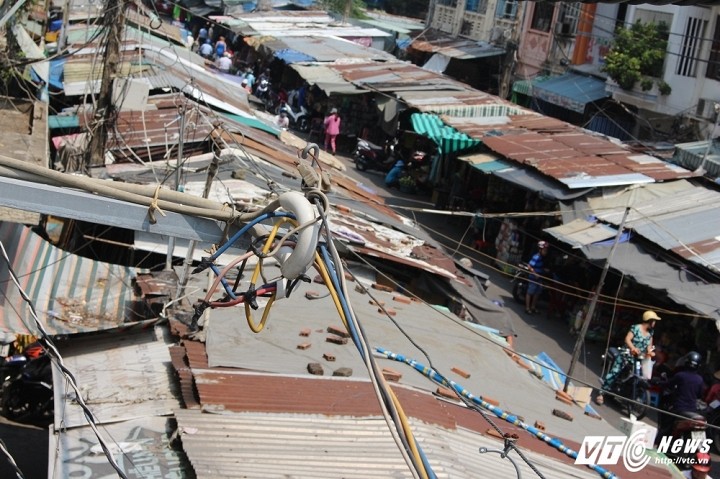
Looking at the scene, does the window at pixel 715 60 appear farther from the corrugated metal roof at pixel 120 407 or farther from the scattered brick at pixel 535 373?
the corrugated metal roof at pixel 120 407

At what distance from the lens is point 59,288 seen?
9469mm

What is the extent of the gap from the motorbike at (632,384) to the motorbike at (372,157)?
12.8 m

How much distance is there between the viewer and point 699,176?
54.7 feet

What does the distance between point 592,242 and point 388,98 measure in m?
10.0

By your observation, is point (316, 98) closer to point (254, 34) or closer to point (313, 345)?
point (254, 34)

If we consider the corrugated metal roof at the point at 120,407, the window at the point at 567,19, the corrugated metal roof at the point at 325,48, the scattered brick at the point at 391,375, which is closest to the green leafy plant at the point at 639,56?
the window at the point at 567,19

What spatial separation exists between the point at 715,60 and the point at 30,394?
1732cm

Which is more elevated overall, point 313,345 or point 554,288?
point 313,345

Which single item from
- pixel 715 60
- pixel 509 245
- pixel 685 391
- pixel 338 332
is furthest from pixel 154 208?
pixel 715 60

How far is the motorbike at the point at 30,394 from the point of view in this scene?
965 centimetres

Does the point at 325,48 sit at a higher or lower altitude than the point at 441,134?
higher

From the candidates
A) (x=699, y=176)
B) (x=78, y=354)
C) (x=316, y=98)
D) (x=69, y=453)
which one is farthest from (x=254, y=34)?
(x=69, y=453)

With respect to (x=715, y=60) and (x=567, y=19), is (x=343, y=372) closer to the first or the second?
(x=715, y=60)
